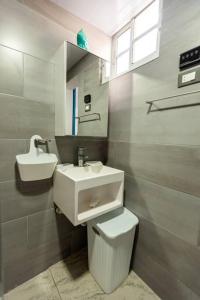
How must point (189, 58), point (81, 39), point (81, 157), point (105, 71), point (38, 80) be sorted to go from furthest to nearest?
point (105, 71), point (81, 157), point (81, 39), point (38, 80), point (189, 58)

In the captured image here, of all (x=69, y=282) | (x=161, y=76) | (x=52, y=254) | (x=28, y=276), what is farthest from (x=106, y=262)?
(x=161, y=76)

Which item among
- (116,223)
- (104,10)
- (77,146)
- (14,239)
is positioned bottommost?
(14,239)

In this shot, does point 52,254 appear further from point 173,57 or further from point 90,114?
point 173,57

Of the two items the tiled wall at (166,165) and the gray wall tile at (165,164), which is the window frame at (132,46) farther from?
the gray wall tile at (165,164)

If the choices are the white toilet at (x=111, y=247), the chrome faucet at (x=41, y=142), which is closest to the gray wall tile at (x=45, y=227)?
the white toilet at (x=111, y=247)

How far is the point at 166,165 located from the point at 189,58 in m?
0.69

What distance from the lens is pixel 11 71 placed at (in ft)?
3.33

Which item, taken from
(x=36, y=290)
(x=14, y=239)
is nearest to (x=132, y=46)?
(x=14, y=239)

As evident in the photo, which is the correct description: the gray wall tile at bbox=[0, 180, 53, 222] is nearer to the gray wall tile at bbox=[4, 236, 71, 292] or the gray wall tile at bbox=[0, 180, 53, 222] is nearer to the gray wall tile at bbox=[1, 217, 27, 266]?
the gray wall tile at bbox=[1, 217, 27, 266]

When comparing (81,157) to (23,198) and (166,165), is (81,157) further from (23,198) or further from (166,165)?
(166,165)

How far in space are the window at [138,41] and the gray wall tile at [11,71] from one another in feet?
2.84

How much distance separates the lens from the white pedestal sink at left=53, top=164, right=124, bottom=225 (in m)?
1.00

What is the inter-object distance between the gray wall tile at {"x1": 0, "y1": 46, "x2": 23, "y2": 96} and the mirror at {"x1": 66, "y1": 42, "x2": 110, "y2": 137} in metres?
0.34

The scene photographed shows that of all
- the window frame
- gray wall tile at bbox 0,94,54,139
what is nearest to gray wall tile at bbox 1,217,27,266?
gray wall tile at bbox 0,94,54,139
